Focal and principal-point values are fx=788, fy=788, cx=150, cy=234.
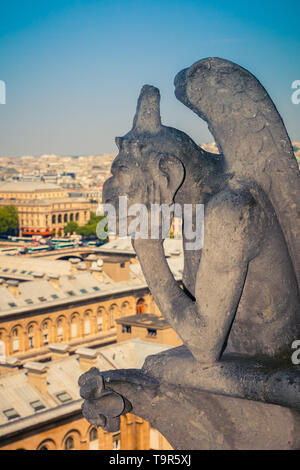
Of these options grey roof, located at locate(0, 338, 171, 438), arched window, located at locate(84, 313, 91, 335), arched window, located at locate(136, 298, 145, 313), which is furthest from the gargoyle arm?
arched window, located at locate(136, 298, 145, 313)

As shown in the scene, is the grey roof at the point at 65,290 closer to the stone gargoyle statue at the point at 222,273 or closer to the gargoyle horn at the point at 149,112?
the stone gargoyle statue at the point at 222,273

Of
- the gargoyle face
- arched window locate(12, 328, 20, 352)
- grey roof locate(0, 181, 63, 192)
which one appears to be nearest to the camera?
the gargoyle face

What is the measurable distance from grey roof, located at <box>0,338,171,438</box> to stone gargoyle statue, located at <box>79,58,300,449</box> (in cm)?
1645

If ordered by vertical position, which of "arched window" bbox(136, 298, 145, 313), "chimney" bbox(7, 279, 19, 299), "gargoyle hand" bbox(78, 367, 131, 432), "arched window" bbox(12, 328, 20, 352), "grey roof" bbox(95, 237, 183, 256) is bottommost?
"arched window" bbox(12, 328, 20, 352)

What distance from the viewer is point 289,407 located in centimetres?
353

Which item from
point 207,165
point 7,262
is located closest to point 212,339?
point 207,165

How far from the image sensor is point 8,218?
109500mm

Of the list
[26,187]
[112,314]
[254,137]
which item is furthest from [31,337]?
[26,187]

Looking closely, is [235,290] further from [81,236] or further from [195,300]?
[81,236]

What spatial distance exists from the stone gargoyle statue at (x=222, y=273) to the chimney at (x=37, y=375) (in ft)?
59.7

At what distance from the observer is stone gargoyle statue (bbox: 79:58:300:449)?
3.55 metres

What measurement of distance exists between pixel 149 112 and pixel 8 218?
10759 centimetres

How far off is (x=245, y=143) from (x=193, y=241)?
53 cm

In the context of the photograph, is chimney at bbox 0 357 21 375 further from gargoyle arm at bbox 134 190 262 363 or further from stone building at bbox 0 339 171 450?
gargoyle arm at bbox 134 190 262 363
